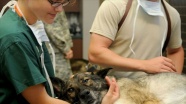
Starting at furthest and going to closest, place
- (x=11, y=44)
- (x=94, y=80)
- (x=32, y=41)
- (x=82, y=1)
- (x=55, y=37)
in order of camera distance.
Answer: (x=82, y=1), (x=55, y=37), (x=94, y=80), (x=32, y=41), (x=11, y=44)

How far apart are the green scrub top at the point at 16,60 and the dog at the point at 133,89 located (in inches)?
14.3

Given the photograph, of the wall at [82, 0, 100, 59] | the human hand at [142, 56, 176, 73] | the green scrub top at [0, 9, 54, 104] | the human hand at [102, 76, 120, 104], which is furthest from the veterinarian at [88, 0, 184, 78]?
the wall at [82, 0, 100, 59]

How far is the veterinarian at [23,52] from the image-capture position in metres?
1.03

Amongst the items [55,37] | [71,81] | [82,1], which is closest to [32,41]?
[71,81]

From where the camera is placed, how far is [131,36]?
59.6 inches

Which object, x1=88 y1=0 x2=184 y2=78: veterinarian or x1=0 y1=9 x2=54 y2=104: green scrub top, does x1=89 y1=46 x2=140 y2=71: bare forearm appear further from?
x1=0 y1=9 x2=54 y2=104: green scrub top

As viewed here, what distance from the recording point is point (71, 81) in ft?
4.93

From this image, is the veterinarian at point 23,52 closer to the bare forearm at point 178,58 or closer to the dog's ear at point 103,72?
the dog's ear at point 103,72

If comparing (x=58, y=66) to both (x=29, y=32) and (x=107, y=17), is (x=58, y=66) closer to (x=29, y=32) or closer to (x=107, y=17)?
(x=107, y=17)

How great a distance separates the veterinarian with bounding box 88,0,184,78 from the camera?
1.48m

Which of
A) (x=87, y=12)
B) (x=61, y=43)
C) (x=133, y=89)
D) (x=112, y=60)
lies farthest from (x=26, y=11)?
(x=87, y=12)

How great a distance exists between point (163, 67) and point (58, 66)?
1.68 metres

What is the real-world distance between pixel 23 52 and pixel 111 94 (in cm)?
50

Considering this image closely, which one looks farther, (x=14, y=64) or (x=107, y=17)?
(x=107, y=17)
